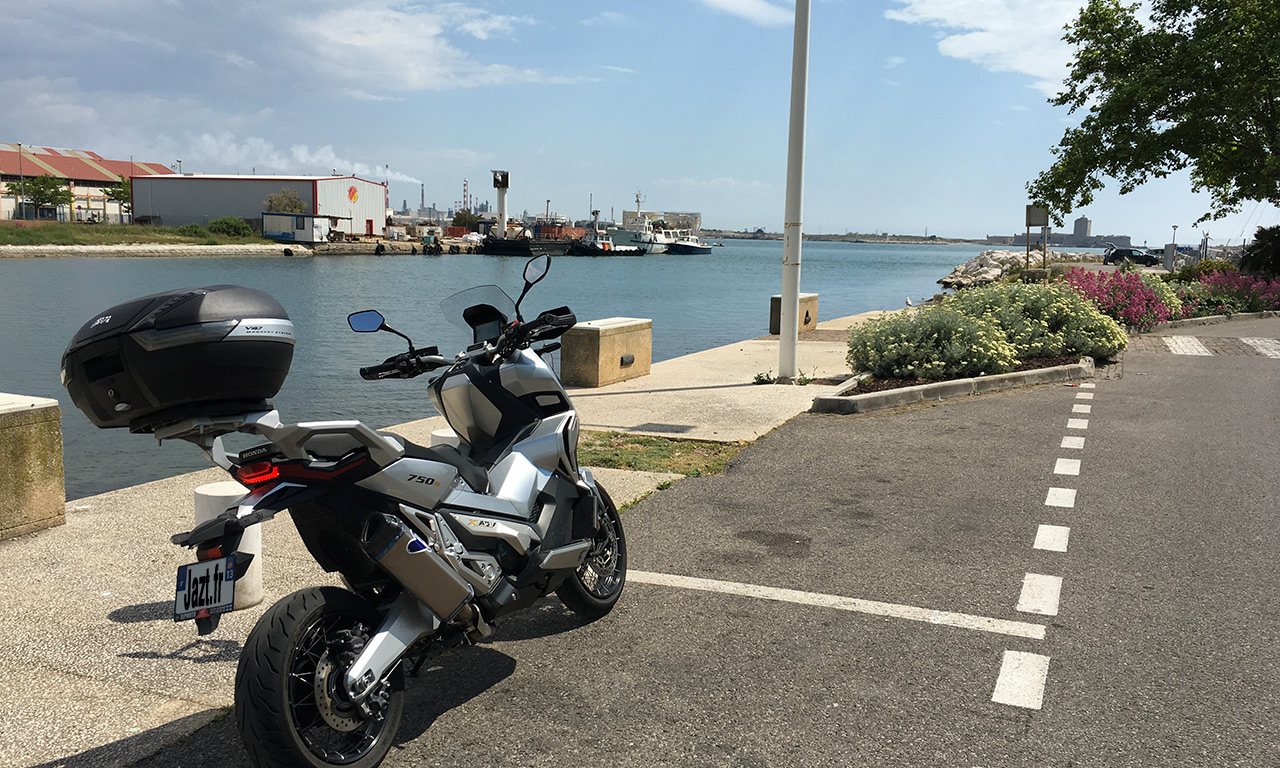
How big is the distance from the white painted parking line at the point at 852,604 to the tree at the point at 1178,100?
2181 cm

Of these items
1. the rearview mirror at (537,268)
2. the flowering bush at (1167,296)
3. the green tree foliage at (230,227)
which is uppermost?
the green tree foliage at (230,227)

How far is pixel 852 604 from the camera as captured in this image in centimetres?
484

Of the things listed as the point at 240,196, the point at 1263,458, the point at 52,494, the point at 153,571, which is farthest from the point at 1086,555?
the point at 240,196

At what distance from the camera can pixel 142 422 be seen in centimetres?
292

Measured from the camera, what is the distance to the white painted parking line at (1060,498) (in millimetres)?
6715

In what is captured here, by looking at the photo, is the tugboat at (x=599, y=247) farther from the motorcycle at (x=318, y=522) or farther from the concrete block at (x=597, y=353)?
the motorcycle at (x=318, y=522)

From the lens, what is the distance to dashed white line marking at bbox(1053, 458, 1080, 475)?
25.0 feet

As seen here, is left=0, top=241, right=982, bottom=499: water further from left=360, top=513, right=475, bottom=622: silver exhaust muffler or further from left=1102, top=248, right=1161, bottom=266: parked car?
left=1102, top=248, right=1161, bottom=266: parked car

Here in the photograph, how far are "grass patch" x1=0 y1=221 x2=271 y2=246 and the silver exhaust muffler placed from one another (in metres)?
81.3

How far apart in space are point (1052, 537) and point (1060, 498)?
100cm

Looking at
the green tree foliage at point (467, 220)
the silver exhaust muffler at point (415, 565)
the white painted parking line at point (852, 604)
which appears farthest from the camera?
the green tree foliage at point (467, 220)

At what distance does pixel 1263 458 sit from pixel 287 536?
24.7 feet

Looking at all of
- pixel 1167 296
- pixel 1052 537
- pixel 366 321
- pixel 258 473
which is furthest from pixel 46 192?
pixel 258 473

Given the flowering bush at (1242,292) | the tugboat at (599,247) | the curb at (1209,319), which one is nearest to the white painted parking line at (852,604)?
the curb at (1209,319)
